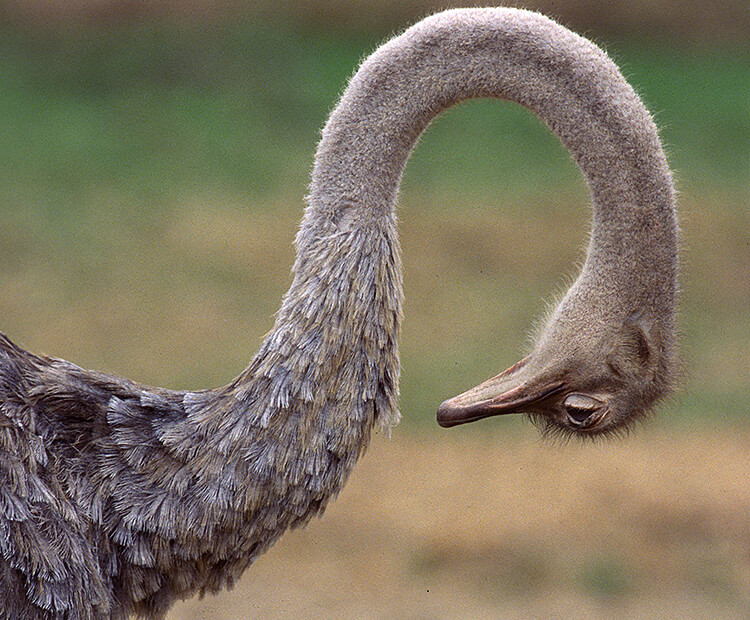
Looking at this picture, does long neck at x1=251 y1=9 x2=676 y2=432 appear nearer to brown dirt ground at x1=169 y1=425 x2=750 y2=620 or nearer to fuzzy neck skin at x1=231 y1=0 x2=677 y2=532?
fuzzy neck skin at x1=231 y1=0 x2=677 y2=532

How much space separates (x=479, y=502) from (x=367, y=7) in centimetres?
689

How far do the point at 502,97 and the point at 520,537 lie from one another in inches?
148

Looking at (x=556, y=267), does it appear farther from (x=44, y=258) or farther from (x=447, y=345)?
(x=44, y=258)

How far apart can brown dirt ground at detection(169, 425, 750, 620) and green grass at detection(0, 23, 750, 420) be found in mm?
626

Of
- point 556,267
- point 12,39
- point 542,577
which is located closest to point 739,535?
point 542,577

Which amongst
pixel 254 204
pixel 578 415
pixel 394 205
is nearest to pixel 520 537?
pixel 578 415

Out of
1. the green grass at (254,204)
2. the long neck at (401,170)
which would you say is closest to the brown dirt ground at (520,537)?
the green grass at (254,204)

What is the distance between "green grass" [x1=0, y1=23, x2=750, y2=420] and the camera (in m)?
8.63

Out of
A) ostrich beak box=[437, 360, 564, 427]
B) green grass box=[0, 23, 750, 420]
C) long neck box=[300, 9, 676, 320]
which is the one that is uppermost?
green grass box=[0, 23, 750, 420]

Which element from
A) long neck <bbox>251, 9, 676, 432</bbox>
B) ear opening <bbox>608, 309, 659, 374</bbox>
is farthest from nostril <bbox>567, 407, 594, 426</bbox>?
long neck <bbox>251, 9, 676, 432</bbox>

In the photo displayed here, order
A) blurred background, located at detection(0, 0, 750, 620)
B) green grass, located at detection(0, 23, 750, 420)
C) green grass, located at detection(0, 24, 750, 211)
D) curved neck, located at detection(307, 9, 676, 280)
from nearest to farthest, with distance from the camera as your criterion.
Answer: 1. curved neck, located at detection(307, 9, 676, 280)
2. blurred background, located at detection(0, 0, 750, 620)
3. green grass, located at detection(0, 23, 750, 420)
4. green grass, located at detection(0, 24, 750, 211)

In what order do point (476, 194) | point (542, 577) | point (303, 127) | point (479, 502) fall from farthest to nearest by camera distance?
point (303, 127) < point (476, 194) < point (479, 502) < point (542, 577)

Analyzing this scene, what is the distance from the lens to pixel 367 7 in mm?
12312

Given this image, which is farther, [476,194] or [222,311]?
[476,194]
